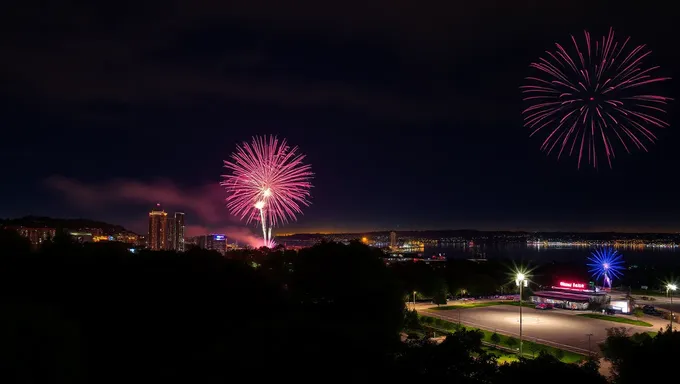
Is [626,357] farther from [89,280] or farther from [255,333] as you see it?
[89,280]

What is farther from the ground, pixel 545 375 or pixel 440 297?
pixel 545 375

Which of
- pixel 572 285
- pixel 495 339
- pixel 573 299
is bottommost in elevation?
pixel 495 339

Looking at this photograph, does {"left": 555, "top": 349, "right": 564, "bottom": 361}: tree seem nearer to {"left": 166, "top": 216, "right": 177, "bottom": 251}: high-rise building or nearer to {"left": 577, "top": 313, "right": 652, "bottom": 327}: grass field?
{"left": 577, "top": 313, "right": 652, "bottom": 327}: grass field

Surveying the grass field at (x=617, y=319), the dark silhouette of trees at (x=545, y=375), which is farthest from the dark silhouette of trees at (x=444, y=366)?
the grass field at (x=617, y=319)

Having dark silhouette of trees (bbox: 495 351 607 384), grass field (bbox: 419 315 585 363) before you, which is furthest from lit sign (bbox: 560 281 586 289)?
dark silhouette of trees (bbox: 495 351 607 384)

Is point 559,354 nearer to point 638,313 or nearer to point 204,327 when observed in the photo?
A: point 204,327

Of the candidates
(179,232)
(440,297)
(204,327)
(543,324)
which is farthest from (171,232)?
(204,327)

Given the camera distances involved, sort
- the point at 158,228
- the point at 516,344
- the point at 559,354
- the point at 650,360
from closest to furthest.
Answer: the point at 650,360 < the point at 559,354 < the point at 516,344 < the point at 158,228
